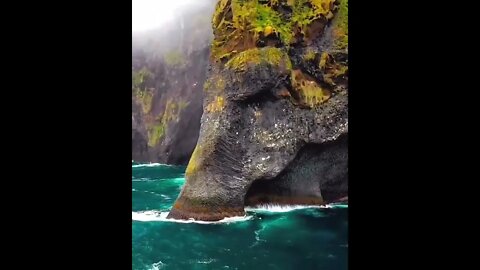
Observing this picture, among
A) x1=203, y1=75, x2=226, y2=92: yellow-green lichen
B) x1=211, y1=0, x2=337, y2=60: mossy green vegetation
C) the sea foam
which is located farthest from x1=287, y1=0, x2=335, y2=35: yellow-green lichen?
the sea foam

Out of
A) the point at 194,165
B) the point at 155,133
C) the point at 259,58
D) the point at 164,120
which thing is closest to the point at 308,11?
the point at 259,58

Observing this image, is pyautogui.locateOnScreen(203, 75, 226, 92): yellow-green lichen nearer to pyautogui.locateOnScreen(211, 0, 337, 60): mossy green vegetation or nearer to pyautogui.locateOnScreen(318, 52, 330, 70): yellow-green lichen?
pyautogui.locateOnScreen(211, 0, 337, 60): mossy green vegetation

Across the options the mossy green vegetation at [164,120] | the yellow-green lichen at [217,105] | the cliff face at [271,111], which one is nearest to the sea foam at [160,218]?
the cliff face at [271,111]

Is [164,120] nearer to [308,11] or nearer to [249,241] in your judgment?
[308,11]
